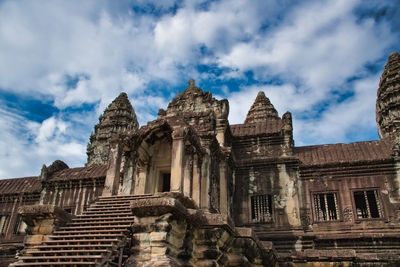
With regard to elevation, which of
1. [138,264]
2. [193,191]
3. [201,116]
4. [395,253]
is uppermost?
[201,116]

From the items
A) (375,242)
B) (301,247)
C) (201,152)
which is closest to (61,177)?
(201,152)

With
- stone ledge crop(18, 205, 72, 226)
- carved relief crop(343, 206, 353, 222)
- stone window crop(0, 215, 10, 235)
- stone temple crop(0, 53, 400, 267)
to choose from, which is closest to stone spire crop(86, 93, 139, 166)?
stone temple crop(0, 53, 400, 267)

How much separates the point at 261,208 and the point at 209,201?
421 cm

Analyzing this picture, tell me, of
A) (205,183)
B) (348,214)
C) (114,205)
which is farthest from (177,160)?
(348,214)

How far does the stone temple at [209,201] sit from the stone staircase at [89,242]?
33mm

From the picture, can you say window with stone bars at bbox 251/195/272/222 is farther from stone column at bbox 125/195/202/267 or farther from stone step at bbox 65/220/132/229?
stone column at bbox 125/195/202/267

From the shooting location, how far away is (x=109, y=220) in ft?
31.7

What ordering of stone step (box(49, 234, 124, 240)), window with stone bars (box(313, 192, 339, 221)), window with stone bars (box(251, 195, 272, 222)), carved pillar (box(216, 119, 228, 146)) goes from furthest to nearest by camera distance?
carved pillar (box(216, 119, 228, 146)), window with stone bars (box(251, 195, 272, 222)), window with stone bars (box(313, 192, 339, 221)), stone step (box(49, 234, 124, 240))

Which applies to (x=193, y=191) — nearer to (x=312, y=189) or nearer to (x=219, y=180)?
(x=219, y=180)

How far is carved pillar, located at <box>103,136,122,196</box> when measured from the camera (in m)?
12.5

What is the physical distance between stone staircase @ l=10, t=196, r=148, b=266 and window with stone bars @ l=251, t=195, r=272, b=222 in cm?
737

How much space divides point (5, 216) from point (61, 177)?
154 inches

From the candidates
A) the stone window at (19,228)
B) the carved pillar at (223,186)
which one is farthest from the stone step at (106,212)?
the stone window at (19,228)

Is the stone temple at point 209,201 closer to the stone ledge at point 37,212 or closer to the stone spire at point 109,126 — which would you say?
the stone ledge at point 37,212
